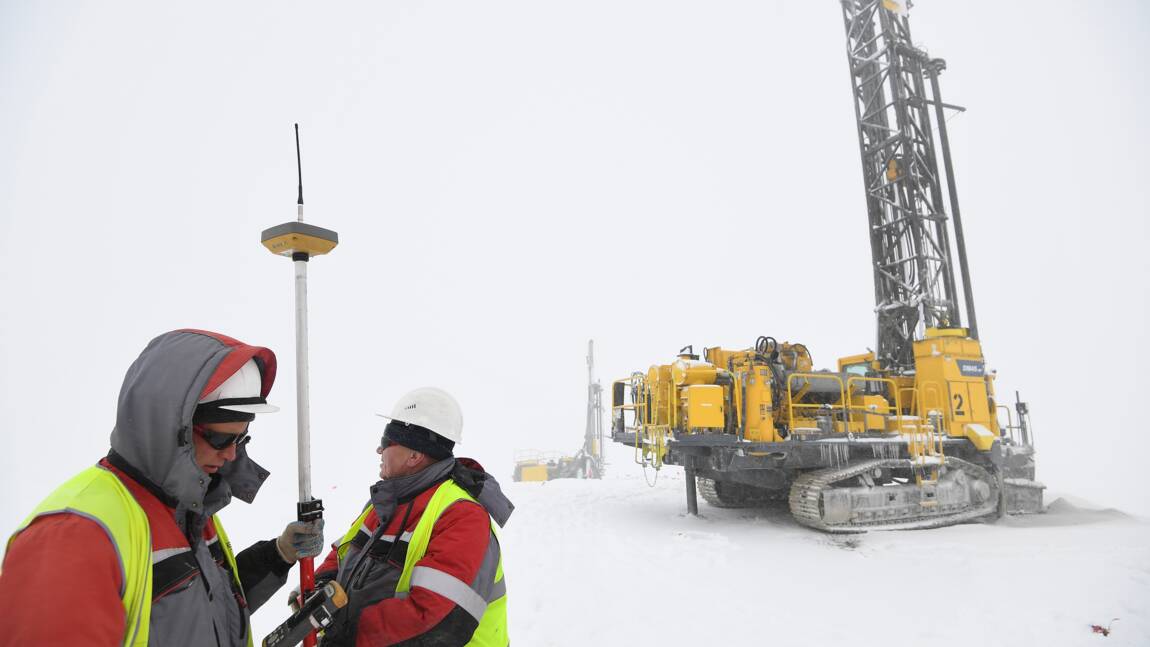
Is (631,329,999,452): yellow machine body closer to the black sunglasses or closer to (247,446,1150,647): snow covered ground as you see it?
(247,446,1150,647): snow covered ground

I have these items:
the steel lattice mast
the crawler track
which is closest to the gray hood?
the crawler track

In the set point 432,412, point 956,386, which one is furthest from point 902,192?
point 432,412

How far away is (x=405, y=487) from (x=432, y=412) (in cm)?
32

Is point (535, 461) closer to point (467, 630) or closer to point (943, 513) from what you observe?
point (943, 513)

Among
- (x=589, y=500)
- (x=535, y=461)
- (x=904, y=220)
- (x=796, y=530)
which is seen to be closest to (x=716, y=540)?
(x=796, y=530)

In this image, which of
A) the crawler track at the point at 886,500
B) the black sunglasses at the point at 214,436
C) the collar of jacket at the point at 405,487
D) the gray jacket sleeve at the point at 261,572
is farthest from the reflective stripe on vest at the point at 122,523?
the crawler track at the point at 886,500

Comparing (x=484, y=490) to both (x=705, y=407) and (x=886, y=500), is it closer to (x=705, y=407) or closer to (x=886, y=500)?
(x=705, y=407)

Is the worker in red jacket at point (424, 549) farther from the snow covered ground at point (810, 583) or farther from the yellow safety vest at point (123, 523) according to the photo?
the snow covered ground at point (810, 583)

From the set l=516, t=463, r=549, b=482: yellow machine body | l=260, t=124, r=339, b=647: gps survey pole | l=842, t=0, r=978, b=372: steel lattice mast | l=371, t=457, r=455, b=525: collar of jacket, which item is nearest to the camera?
l=260, t=124, r=339, b=647: gps survey pole

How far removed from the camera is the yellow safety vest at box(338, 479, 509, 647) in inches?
86.0

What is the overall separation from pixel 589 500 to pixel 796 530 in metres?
3.90

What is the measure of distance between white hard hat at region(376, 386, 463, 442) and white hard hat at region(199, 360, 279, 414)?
844 mm

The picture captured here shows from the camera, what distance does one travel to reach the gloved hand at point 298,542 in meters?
2.22

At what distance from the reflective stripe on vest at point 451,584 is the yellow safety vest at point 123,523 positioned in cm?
84
